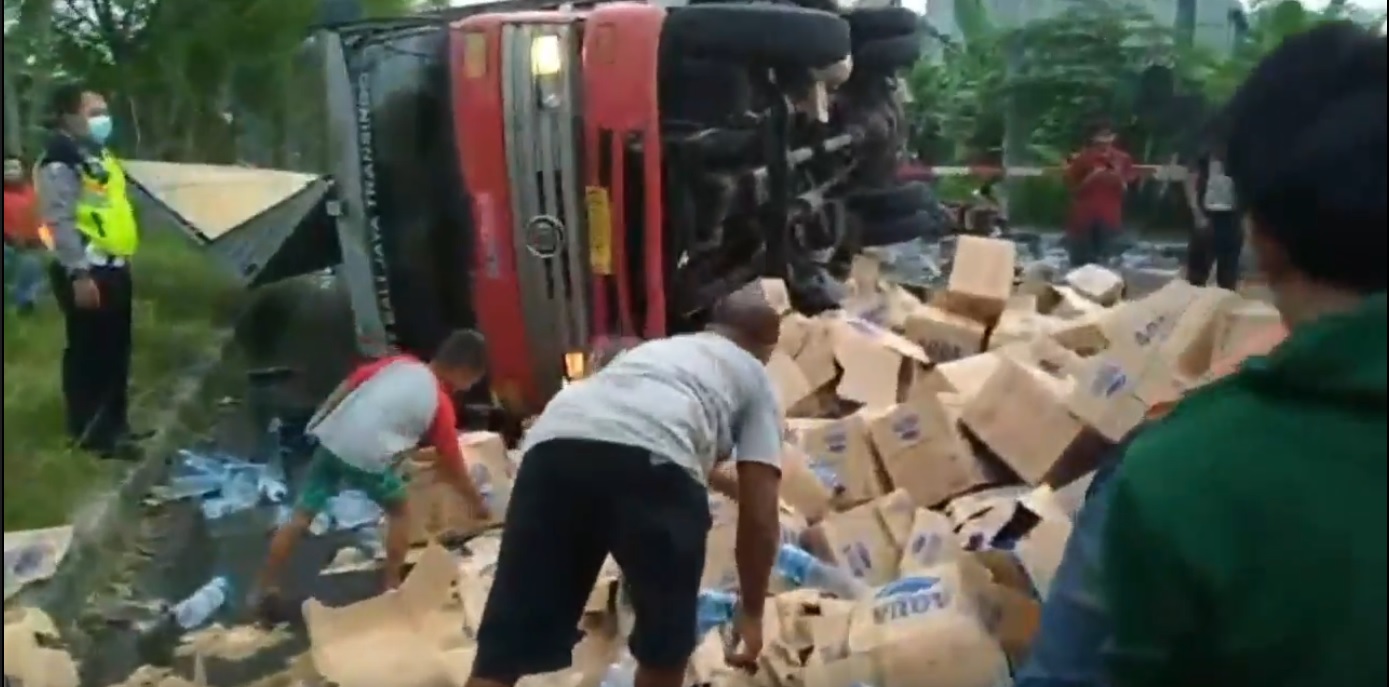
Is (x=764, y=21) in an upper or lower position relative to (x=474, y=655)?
upper

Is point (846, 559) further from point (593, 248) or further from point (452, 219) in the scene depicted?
point (452, 219)

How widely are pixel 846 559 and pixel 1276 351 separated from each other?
7.37 feet

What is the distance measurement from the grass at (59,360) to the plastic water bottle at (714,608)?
3.54 ft

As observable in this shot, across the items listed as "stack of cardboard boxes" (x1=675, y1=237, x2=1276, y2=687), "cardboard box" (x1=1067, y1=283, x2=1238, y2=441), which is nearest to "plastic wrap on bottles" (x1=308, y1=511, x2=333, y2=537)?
"stack of cardboard boxes" (x1=675, y1=237, x2=1276, y2=687)

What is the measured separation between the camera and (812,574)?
3.22m

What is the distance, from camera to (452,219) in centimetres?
384

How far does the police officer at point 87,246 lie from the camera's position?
2863mm

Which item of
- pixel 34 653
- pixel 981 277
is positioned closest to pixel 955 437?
pixel 981 277

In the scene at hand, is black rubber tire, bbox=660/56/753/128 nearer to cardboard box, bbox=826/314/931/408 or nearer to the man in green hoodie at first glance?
cardboard box, bbox=826/314/931/408

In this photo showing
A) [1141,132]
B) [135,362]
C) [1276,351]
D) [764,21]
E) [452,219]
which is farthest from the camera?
[452,219]

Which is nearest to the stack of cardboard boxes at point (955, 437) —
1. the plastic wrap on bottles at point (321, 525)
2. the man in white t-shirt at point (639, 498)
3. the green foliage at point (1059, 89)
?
the green foliage at point (1059, 89)

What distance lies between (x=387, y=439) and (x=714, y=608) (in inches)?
30.3

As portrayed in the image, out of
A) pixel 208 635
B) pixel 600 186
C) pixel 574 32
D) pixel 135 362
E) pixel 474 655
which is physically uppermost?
pixel 574 32

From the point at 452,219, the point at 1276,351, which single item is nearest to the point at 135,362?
the point at 452,219
